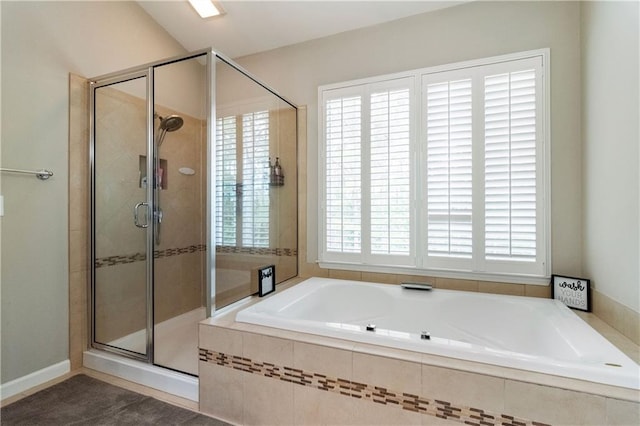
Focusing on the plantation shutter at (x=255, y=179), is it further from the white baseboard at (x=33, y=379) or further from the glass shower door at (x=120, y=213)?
the white baseboard at (x=33, y=379)

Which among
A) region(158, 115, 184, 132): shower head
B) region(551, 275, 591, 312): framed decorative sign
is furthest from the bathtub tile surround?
region(158, 115, 184, 132): shower head

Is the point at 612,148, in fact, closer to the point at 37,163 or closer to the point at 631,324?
the point at 631,324

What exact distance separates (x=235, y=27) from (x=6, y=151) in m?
1.85

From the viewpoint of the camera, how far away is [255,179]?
98.8 inches

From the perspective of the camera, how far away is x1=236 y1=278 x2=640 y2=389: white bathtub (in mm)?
1189

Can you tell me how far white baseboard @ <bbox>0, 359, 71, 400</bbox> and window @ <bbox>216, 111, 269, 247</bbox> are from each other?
1332mm

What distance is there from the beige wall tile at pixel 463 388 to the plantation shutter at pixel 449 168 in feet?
3.65

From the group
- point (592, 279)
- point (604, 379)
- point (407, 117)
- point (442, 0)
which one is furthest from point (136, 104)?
point (592, 279)

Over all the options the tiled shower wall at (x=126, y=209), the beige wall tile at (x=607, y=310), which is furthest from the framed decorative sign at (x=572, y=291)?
the tiled shower wall at (x=126, y=209)

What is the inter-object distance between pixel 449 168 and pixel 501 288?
0.90m

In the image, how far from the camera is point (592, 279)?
1808mm

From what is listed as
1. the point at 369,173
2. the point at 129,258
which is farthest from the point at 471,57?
the point at 129,258

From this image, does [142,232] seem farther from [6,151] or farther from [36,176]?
[6,151]

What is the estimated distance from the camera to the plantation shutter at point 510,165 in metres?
1.98
